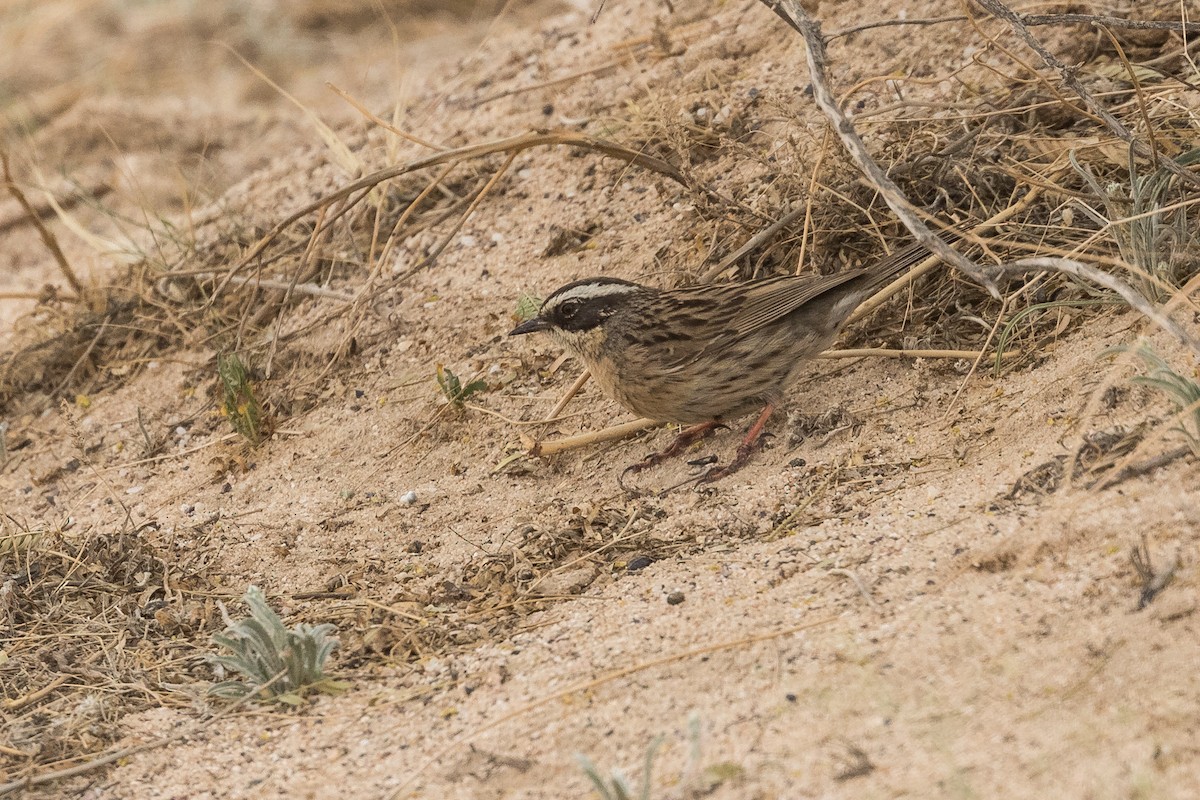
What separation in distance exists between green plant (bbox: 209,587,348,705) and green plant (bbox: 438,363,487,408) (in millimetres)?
2088

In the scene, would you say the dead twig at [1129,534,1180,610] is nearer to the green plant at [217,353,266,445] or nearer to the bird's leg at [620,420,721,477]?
the bird's leg at [620,420,721,477]

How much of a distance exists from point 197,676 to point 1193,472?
11.4 feet

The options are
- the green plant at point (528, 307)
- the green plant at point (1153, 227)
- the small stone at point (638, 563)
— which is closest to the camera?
the small stone at point (638, 563)

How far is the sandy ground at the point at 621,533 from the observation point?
3428mm

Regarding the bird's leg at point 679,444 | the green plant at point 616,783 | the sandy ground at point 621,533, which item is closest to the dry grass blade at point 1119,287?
the sandy ground at point 621,533

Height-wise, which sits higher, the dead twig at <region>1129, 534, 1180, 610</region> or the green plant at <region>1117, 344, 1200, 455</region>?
the green plant at <region>1117, 344, 1200, 455</region>

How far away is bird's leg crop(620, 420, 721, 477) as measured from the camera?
5.96m

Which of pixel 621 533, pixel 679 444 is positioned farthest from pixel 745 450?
pixel 621 533

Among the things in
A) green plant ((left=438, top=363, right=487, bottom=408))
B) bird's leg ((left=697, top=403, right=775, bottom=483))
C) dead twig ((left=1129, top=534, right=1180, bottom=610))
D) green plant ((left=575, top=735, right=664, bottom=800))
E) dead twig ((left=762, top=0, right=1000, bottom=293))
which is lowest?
bird's leg ((left=697, top=403, right=775, bottom=483))

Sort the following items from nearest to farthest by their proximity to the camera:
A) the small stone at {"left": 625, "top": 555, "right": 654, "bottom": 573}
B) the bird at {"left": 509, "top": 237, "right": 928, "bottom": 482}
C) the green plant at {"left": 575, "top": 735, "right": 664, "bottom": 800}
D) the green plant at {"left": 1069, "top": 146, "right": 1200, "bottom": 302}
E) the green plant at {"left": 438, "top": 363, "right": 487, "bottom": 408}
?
1. the green plant at {"left": 575, "top": 735, "right": 664, "bottom": 800}
2. the small stone at {"left": 625, "top": 555, "right": 654, "bottom": 573}
3. the green plant at {"left": 1069, "top": 146, "right": 1200, "bottom": 302}
4. the bird at {"left": 509, "top": 237, "right": 928, "bottom": 482}
5. the green plant at {"left": 438, "top": 363, "right": 487, "bottom": 408}

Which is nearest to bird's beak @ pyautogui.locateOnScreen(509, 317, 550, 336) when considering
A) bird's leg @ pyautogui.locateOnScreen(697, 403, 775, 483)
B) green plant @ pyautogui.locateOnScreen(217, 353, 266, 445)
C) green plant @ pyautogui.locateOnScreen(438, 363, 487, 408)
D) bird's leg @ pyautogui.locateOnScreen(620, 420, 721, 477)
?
green plant @ pyautogui.locateOnScreen(438, 363, 487, 408)

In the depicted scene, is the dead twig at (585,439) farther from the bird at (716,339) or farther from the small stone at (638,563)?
the small stone at (638,563)

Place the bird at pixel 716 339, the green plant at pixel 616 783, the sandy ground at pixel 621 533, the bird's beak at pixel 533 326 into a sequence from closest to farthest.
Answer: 1. the green plant at pixel 616 783
2. the sandy ground at pixel 621 533
3. the bird at pixel 716 339
4. the bird's beak at pixel 533 326

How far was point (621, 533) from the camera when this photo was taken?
17.0ft
